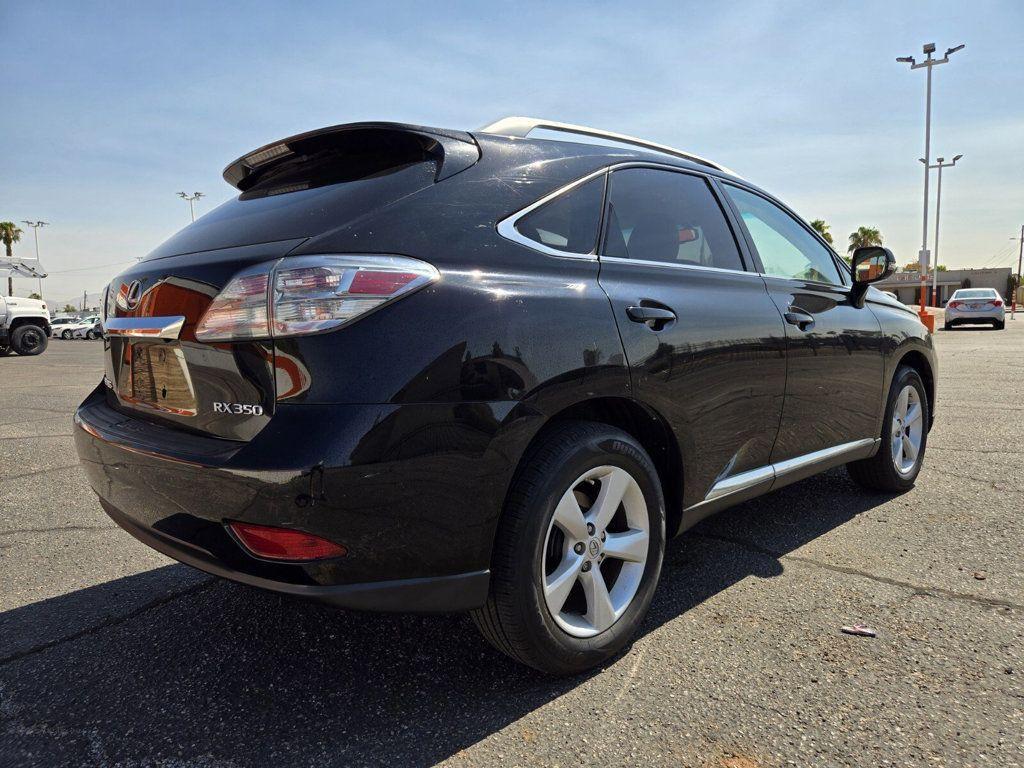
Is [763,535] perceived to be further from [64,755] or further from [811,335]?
[64,755]

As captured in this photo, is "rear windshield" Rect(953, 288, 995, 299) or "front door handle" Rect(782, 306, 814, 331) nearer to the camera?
"front door handle" Rect(782, 306, 814, 331)

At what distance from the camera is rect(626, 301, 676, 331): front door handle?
7.64ft

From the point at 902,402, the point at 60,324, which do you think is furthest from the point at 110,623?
the point at 60,324

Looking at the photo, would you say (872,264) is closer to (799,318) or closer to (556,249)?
(799,318)

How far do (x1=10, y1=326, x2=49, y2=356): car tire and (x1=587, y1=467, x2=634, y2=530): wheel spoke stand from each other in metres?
21.8

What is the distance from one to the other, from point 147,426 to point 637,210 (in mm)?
1807

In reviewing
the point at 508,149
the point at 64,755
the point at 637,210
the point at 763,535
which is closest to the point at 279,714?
the point at 64,755

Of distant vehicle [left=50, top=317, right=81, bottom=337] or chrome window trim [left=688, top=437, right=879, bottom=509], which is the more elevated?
distant vehicle [left=50, top=317, right=81, bottom=337]

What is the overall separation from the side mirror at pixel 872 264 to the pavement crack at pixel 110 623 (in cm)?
349

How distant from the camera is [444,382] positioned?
181 centimetres

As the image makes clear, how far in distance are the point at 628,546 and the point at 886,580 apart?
4.29 feet

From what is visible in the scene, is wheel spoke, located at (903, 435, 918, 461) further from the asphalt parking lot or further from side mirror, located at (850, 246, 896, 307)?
side mirror, located at (850, 246, 896, 307)

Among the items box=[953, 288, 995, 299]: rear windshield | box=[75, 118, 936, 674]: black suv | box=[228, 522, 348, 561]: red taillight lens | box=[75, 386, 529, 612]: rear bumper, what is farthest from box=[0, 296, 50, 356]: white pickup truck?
box=[953, 288, 995, 299]: rear windshield

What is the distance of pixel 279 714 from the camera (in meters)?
2.02
